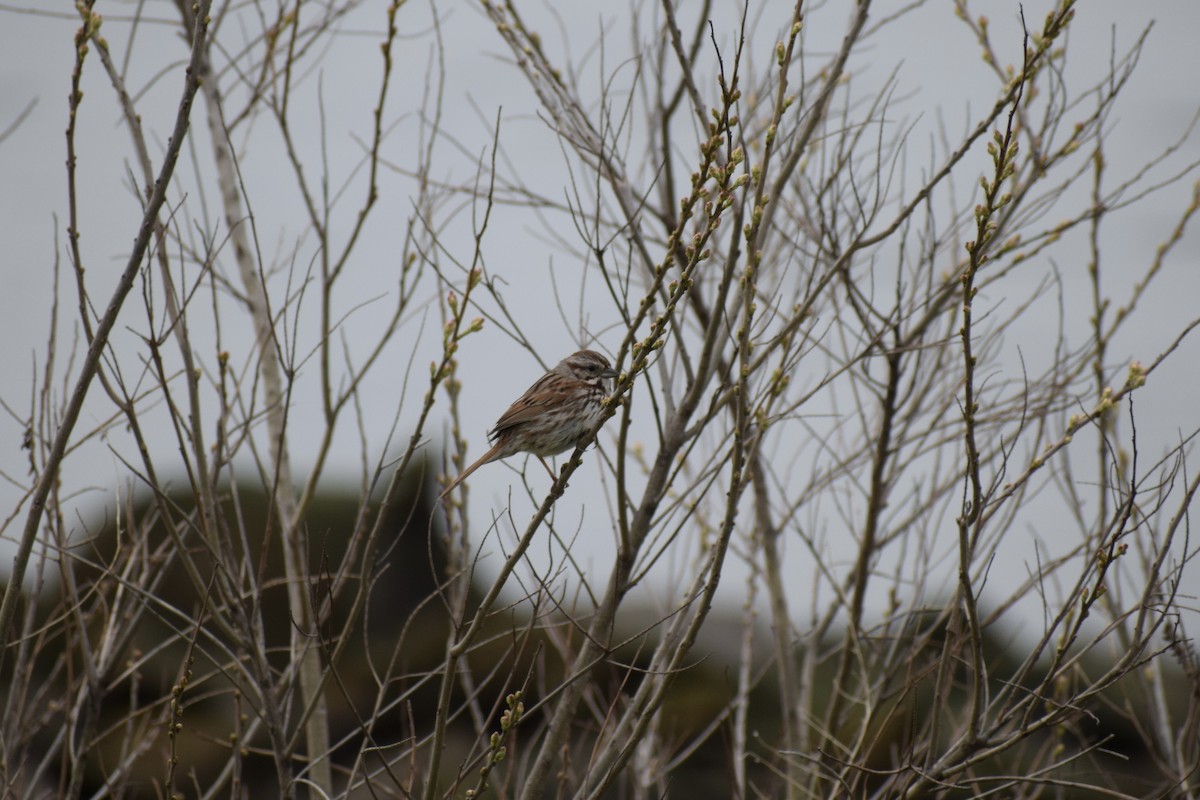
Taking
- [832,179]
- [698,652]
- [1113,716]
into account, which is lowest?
[1113,716]

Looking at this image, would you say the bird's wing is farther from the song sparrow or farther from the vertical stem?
the vertical stem

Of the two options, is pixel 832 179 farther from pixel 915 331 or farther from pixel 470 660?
pixel 470 660

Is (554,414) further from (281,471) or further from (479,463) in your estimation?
(281,471)

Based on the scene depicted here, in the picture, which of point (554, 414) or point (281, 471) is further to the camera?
point (554, 414)

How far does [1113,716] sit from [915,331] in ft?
20.4

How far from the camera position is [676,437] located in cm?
445

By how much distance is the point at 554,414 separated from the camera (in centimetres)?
549

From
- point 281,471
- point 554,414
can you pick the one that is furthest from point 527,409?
point 281,471

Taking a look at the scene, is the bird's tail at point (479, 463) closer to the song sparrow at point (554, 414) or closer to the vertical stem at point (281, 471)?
the song sparrow at point (554, 414)

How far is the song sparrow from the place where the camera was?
17.9 feet

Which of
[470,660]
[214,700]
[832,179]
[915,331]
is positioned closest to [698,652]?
[470,660]

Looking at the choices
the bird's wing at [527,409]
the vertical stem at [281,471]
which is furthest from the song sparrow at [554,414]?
the vertical stem at [281,471]

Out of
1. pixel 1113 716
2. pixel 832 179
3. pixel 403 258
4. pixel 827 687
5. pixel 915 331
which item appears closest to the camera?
pixel 403 258

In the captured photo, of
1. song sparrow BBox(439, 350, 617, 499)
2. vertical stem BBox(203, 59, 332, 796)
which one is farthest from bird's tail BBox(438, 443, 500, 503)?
vertical stem BBox(203, 59, 332, 796)
